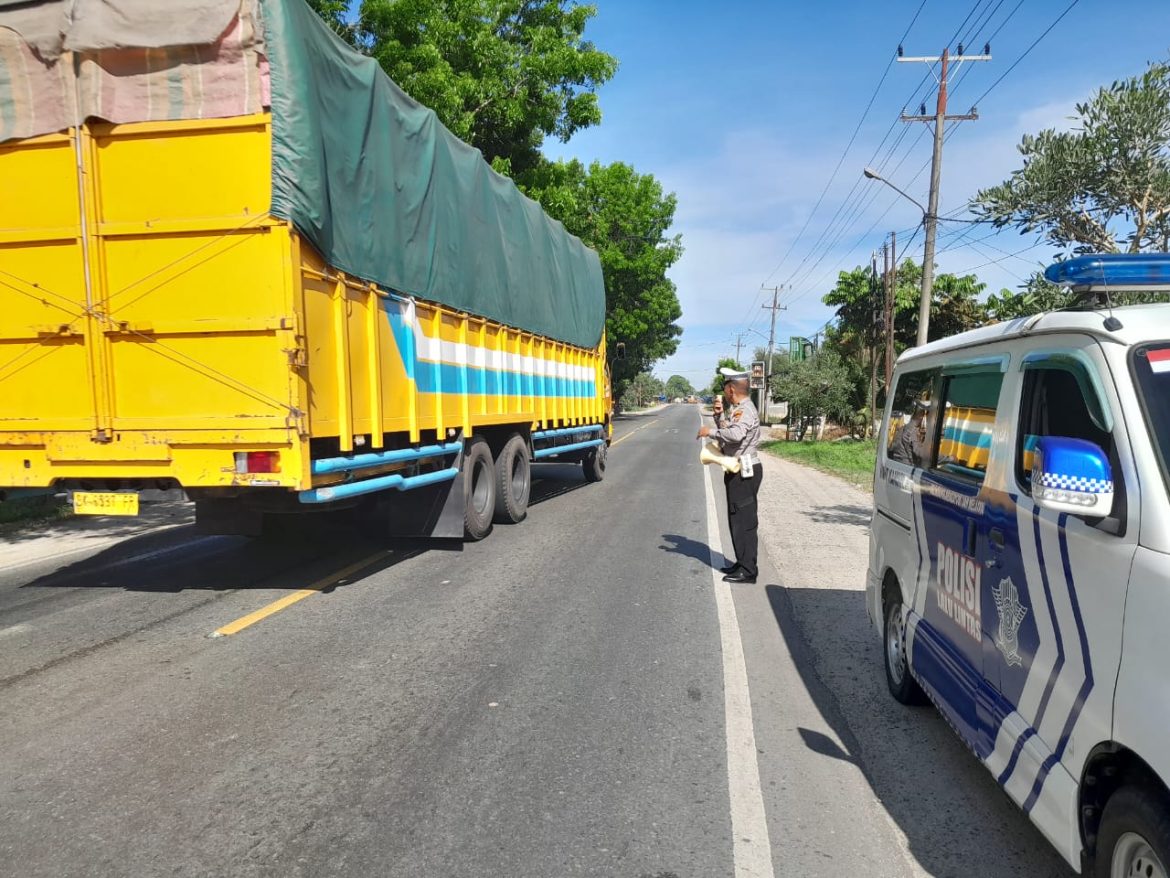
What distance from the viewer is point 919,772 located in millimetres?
3537

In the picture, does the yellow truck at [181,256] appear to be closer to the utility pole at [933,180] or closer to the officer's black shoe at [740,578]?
the officer's black shoe at [740,578]

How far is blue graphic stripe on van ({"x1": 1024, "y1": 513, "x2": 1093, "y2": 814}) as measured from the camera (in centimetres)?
218

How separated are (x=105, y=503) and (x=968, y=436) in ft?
18.5

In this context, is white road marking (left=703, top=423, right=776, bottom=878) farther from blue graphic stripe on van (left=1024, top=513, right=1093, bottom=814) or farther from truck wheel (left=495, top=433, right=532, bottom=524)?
truck wheel (left=495, top=433, right=532, bottom=524)

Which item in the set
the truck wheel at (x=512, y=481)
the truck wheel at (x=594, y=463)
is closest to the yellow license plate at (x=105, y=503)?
the truck wheel at (x=512, y=481)

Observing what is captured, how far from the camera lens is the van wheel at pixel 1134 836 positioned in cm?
187

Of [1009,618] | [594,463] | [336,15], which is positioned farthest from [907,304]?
[1009,618]

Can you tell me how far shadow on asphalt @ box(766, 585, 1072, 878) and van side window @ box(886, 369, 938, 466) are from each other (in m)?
A: 1.34

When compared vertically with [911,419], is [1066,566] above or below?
below

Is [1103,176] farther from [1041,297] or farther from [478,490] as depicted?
[478,490]

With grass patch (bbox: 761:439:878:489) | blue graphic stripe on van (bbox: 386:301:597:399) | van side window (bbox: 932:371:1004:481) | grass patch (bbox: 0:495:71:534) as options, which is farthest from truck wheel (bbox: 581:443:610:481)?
van side window (bbox: 932:371:1004:481)

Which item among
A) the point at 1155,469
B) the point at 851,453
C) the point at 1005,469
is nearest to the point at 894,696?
the point at 1005,469

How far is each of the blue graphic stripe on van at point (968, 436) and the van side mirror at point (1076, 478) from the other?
3.30 ft

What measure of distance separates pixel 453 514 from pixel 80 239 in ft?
13.1
